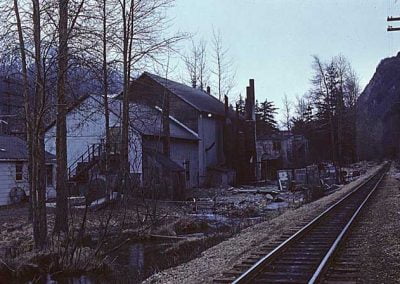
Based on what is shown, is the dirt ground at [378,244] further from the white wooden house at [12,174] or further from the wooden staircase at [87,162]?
the white wooden house at [12,174]

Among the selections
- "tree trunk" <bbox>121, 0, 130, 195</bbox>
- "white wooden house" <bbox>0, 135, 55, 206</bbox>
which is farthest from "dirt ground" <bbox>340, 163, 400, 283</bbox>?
"white wooden house" <bbox>0, 135, 55, 206</bbox>

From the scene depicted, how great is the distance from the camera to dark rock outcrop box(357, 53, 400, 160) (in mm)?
103000

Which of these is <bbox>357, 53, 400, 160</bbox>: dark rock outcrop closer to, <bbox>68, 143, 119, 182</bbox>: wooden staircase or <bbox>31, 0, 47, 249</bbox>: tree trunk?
<bbox>68, 143, 119, 182</bbox>: wooden staircase

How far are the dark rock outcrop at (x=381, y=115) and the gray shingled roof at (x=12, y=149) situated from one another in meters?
57.7

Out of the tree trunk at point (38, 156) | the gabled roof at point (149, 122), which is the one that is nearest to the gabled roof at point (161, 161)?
the gabled roof at point (149, 122)

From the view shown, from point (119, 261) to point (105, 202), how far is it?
9334 millimetres

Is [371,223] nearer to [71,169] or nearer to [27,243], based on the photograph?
[27,243]

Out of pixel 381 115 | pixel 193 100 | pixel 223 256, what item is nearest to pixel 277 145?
pixel 193 100

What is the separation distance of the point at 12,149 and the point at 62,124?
16204 mm

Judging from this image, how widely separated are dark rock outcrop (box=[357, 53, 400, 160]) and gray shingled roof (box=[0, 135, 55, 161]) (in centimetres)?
5770

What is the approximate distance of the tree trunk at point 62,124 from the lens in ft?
53.1

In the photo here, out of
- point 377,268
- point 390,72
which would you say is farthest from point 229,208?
point 390,72

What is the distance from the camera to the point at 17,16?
17.9 metres

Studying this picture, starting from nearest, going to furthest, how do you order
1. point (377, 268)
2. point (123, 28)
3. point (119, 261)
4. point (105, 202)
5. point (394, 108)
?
point (377, 268)
point (119, 261)
point (105, 202)
point (123, 28)
point (394, 108)
